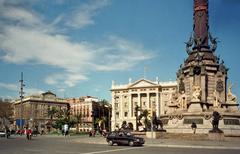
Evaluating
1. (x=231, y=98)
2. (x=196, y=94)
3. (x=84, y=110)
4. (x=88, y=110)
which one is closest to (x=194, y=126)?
(x=196, y=94)

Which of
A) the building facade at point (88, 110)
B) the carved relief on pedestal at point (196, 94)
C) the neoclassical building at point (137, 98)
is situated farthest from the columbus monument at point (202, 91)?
the building facade at point (88, 110)

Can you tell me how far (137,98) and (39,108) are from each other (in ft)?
131

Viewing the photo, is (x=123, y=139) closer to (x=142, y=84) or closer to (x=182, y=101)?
(x=182, y=101)

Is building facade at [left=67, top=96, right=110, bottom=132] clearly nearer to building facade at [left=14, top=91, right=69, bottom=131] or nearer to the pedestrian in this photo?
building facade at [left=14, top=91, right=69, bottom=131]

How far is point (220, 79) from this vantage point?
52156 millimetres

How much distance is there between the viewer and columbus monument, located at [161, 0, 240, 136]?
47344 mm

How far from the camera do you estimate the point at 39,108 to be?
15062 centimetres

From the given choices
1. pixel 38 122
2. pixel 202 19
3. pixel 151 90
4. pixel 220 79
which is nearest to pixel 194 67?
pixel 220 79

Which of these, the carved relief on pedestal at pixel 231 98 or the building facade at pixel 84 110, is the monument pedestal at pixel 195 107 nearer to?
the carved relief on pedestal at pixel 231 98

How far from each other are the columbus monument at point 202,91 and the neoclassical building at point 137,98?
75.2 m

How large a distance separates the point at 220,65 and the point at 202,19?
697 cm

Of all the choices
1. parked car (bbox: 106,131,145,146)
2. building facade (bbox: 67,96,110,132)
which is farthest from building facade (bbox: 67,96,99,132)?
parked car (bbox: 106,131,145,146)

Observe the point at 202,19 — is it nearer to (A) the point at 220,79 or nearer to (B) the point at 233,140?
(A) the point at 220,79

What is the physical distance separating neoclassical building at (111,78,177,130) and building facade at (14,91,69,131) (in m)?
26.1
